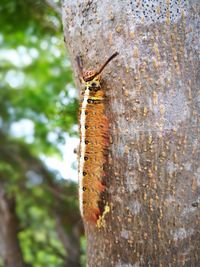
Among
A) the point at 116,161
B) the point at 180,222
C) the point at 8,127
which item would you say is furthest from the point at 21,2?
the point at 8,127

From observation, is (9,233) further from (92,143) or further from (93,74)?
(93,74)

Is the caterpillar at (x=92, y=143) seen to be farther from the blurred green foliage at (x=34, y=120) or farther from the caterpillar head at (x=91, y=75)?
the blurred green foliage at (x=34, y=120)

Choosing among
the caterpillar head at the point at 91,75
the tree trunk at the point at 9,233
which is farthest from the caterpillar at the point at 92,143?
the tree trunk at the point at 9,233

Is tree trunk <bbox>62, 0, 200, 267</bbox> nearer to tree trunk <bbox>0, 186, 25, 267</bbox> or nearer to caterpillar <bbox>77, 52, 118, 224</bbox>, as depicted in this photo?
caterpillar <bbox>77, 52, 118, 224</bbox>

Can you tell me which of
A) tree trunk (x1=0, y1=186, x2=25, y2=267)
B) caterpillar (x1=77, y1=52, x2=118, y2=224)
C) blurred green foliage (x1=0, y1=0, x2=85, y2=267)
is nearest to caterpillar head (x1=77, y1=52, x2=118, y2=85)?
caterpillar (x1=77, y1=52, x2=118, y2=224)

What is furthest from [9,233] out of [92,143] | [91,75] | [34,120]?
[91,75]

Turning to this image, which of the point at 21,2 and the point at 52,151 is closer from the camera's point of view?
the point at 21,2

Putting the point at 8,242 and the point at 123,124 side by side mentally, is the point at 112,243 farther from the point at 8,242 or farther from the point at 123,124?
the point at 8,242
